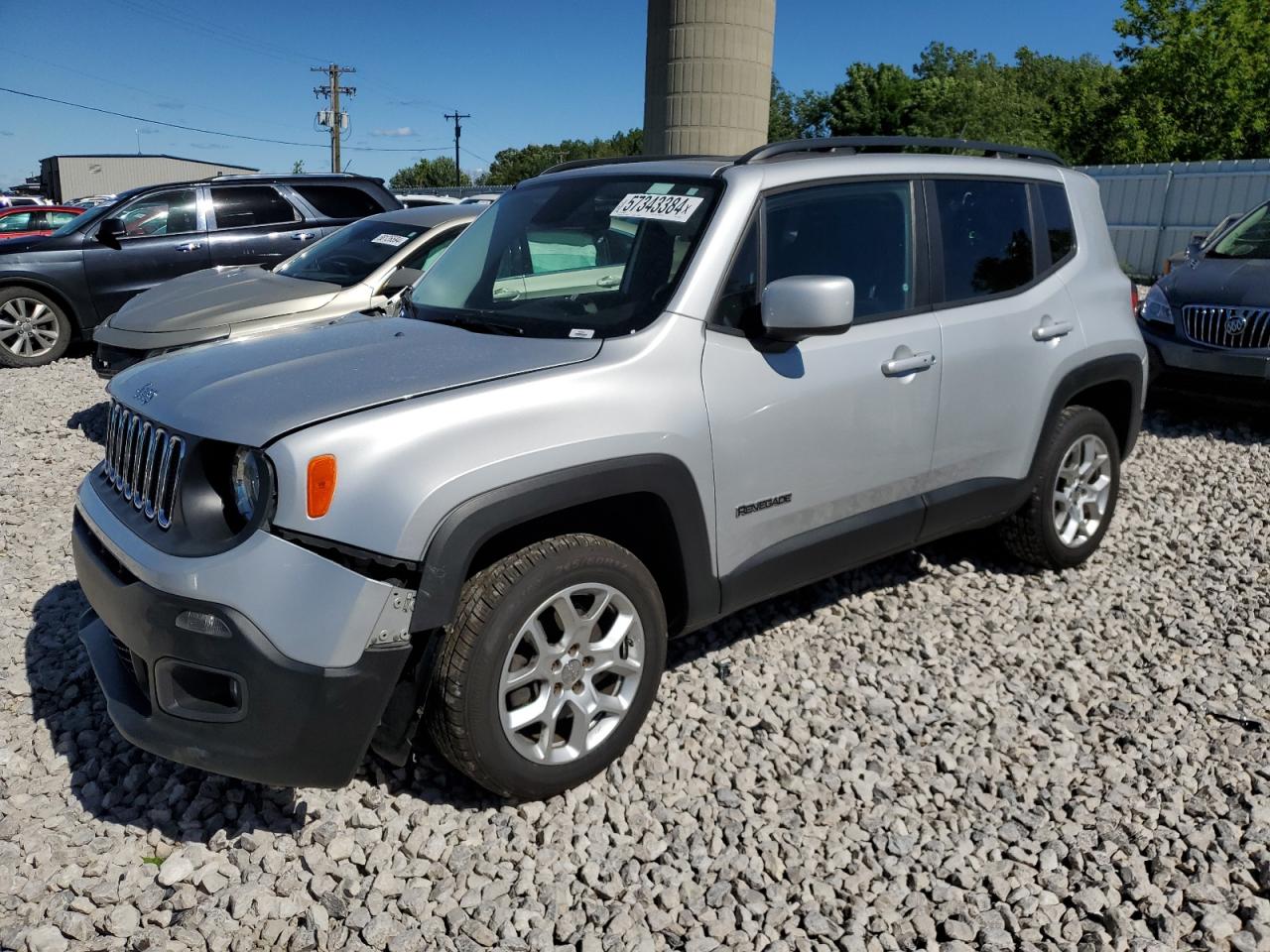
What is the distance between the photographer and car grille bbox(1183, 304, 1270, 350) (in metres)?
7.05

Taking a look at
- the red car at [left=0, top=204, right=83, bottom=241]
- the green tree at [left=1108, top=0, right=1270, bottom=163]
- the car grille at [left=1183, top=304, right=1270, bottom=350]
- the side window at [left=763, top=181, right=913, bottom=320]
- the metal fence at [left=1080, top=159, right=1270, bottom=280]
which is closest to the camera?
the side window at [left=763, top=181, right=913, bottom=320]

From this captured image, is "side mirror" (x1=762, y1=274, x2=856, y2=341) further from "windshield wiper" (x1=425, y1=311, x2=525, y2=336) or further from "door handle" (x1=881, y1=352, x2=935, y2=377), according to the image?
"windshield wiper" (x1=425, y1=311, x2=525, y2=336)

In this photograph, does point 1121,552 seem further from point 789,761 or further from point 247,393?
point 247,393

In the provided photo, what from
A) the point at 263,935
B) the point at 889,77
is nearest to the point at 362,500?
the point at 263,935

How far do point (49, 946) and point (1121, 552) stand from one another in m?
4.72

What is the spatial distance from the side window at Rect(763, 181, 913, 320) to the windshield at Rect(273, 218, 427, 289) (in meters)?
4.49

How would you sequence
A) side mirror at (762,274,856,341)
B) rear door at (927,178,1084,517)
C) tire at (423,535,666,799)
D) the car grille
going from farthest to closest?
1. the car grille
2. rear door at (927,178,1084,517)
3. side mirror at (762,274,856,341)
4. tire at (423,535,666,799)

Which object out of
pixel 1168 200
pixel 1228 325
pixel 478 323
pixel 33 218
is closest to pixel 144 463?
pixel 478 323

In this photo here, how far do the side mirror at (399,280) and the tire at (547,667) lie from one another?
4.46 m

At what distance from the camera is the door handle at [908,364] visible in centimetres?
358

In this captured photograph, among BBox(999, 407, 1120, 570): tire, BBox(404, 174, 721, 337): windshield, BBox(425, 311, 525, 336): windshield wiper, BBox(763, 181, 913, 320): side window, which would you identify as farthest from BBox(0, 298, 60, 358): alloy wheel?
BBox(999, 407, 1120, 570): tire

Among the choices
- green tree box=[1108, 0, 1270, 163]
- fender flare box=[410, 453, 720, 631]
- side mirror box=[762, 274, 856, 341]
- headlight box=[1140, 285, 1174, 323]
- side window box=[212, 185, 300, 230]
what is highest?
green tree box=[1108, 0, 1270, 163]

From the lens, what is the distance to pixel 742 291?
129 inches

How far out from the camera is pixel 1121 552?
512 centimetres
